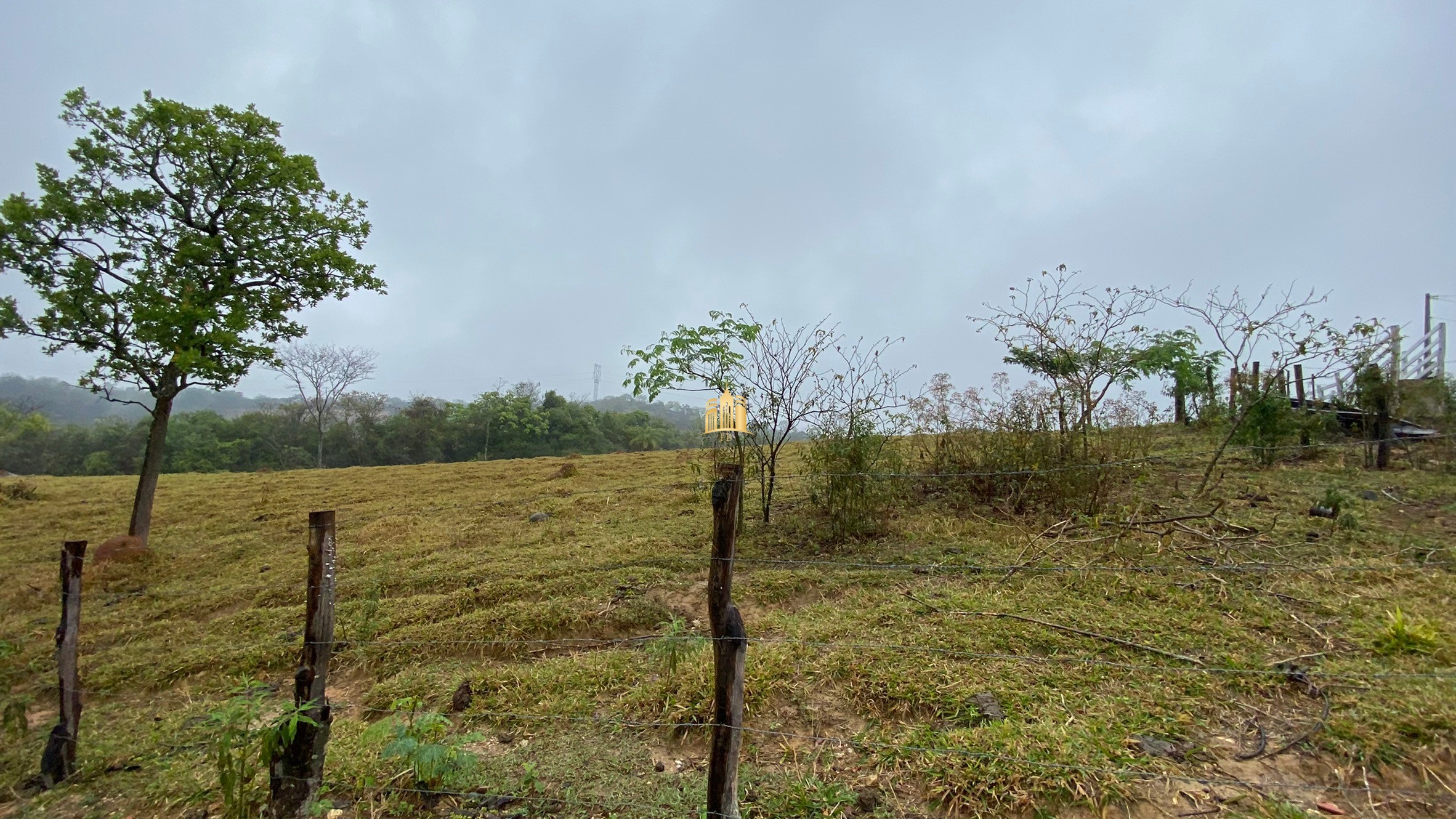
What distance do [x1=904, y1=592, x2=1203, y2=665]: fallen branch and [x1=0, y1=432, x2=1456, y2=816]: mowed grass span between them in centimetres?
4

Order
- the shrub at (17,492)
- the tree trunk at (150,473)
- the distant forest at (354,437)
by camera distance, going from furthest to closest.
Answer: the distant forest at (354,437) → the shrub at (17,492) → the tree trunk at (150,473)

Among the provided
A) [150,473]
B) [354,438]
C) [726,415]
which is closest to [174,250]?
[150,473]

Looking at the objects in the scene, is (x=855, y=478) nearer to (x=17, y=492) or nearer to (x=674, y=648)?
(x=674, y=648)

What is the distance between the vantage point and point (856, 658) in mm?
3180

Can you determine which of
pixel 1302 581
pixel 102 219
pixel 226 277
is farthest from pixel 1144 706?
pixel 102 219

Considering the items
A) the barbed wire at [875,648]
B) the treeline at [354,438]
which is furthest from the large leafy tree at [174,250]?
the treeline at [354,438]

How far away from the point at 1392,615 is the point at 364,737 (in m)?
5.18

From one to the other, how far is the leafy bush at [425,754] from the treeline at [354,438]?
2503cm

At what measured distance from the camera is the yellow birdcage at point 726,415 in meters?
6.08

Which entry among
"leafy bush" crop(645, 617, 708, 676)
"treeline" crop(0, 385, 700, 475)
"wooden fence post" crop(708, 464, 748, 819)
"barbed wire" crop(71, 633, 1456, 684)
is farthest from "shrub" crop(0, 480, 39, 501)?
"wooden fence post" crop(708, 464, 748, 819)

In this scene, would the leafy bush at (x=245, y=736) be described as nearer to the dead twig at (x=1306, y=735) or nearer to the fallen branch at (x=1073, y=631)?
the fallen branch at (x=1073, y=631)

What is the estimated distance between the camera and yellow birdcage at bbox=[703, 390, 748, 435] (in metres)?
6.08

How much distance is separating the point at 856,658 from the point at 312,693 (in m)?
2.57

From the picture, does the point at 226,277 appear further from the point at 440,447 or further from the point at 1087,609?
the point at 440,447
